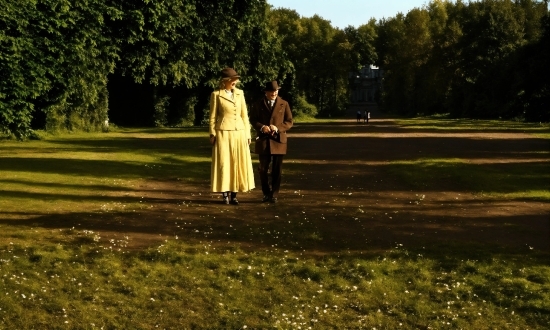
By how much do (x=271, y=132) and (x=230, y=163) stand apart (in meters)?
1.01

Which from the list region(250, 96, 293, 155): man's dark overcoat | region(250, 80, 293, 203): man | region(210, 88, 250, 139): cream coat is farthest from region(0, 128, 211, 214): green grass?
region(250, 96, 293, 155): man's dark overcoat

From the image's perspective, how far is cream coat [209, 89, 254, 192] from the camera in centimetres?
1472

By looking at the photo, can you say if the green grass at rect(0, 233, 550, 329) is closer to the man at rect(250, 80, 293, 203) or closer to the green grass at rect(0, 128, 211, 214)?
the man at rect(250, 80, 293, 203)

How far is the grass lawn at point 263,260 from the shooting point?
7.73 meters

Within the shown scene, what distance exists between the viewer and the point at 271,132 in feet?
50.1

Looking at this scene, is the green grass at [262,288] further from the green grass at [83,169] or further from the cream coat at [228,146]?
the green grass at [83,169]

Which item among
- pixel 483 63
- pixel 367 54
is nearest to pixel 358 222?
pixel 483 63

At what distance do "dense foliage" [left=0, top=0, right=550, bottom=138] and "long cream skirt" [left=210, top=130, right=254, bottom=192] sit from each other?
20.1 meters

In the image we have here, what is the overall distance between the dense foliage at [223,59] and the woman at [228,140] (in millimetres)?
19965

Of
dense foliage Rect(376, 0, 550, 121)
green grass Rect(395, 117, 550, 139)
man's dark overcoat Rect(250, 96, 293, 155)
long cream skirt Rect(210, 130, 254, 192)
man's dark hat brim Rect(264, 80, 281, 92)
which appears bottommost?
green grass Rect(395, 117, 550, 139)

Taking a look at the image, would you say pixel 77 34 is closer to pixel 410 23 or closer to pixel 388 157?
pixel 388 157

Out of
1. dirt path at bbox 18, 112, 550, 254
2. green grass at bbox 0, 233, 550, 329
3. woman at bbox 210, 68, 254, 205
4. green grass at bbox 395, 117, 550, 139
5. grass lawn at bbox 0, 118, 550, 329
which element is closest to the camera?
green grass at bbox 0, 233, 550, 329

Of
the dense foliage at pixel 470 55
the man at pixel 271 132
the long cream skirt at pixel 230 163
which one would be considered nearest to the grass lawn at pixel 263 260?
the long cream skirt at pixel 230 163

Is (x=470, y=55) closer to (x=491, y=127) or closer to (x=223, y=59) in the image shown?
(x=491, y=127)
